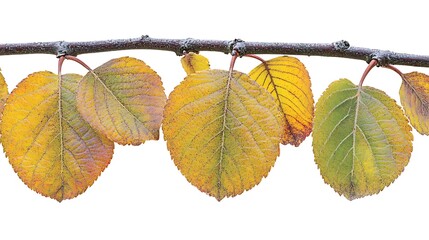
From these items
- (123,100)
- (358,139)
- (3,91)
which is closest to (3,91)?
(3,91)

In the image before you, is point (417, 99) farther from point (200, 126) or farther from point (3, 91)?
point (3, 91)

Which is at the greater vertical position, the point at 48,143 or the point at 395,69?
the point at 395,69

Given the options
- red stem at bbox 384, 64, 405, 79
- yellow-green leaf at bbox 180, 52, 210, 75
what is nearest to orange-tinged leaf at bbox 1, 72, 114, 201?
yellow-green leaf at bbox 180, 52, 210, 75

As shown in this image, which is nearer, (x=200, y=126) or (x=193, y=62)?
(x=200, y=126)

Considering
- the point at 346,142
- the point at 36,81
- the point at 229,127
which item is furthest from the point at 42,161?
the point at 346,142

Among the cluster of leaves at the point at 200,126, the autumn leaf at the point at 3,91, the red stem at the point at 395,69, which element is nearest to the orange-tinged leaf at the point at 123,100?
the cluster of leaves at the point at 200,126

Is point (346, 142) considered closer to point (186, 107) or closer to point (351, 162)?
point (351, 162)

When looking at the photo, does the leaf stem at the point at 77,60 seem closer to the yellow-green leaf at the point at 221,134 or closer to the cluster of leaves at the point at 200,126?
the cluster of leaves at the point at 200,126
